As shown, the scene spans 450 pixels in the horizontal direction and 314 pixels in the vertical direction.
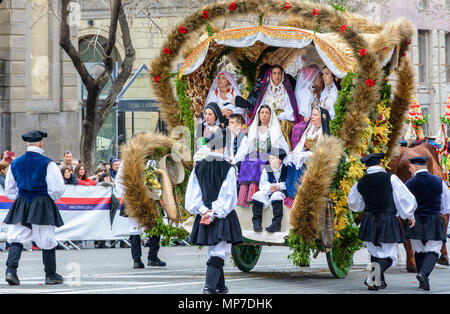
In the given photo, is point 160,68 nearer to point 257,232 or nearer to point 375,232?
point 257,232

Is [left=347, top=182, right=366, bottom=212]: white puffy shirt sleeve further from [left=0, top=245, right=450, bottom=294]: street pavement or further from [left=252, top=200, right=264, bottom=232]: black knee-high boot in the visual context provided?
[left=252, top=200, right=264, bottom=232]: black knee-high boot

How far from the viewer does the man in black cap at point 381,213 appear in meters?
13.0

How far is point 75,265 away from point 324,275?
4.39 meters

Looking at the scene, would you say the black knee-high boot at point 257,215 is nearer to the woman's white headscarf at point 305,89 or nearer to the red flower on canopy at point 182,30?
the woman's white headscarf at point 305,89

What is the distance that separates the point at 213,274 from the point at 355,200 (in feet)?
7.88

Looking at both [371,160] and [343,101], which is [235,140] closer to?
[343,101]

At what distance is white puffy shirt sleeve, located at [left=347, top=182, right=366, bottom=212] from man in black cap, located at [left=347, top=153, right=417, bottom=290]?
9 cm

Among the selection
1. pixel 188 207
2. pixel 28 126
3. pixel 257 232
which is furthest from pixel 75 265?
pixel 28 126

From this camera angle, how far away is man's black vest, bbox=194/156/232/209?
12.0 m

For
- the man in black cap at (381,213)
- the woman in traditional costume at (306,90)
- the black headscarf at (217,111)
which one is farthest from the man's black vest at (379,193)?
the black headscarf at (217,111)

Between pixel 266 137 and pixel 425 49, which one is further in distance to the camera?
pixel 425 49

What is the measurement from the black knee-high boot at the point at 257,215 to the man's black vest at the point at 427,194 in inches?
78.3

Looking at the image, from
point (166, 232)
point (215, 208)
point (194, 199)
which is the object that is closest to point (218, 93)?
point (166, 232)

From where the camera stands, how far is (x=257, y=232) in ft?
46.4
